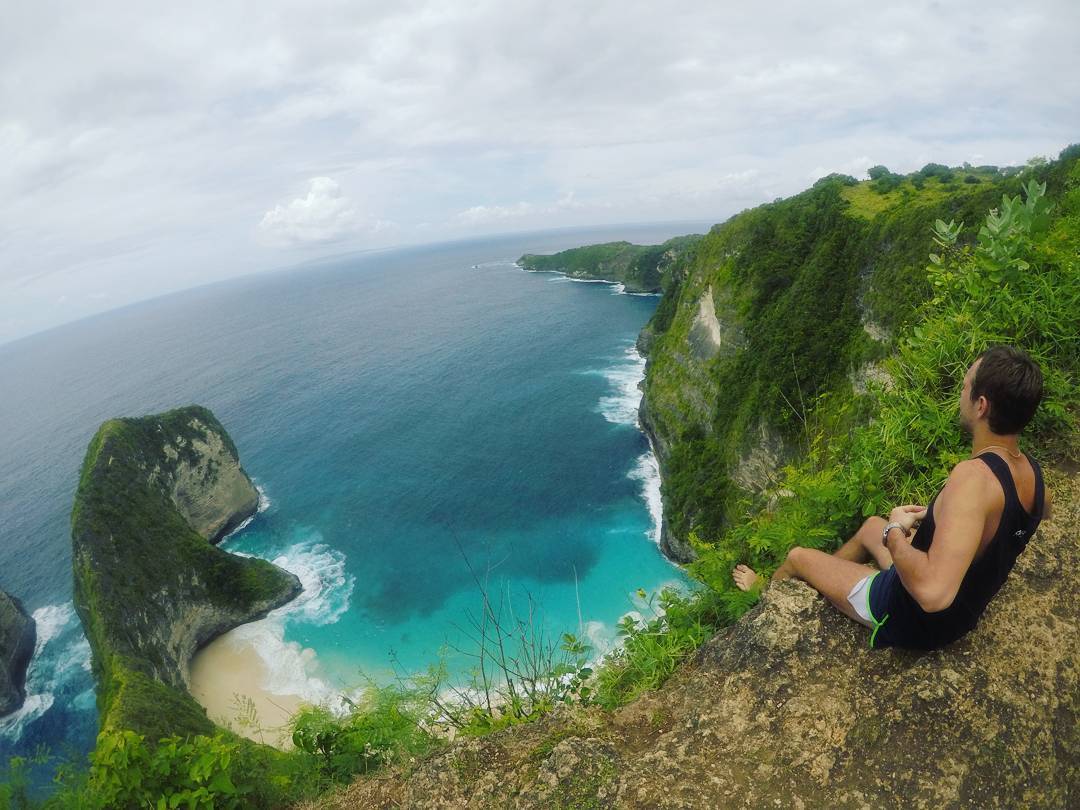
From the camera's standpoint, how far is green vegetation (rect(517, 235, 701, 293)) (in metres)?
137

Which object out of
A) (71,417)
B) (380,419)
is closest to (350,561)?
(380,419)

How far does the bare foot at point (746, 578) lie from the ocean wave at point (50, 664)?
45938mm

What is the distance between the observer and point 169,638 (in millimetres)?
33875

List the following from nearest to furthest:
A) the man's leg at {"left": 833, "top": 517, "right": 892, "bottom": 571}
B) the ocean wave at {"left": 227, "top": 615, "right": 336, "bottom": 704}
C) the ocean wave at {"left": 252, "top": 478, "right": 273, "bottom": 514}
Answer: the man's leg at {"left": 833, "top": 517, "right": 892, "bottom": 571} < the ocean wave at {"left": 227, "top": 615, "right": 336, "bottom": 704} < the ocean wave at {"left": 252, "top": 478, "right": 273, "bottom": 514}

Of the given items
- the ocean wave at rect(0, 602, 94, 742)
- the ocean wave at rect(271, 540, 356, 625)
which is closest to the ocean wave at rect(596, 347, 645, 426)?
the ocean wave at rect(271, 540, 356, 625)

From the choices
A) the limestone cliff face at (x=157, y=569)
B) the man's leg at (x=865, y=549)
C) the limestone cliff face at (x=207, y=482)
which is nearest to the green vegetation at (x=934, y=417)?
the man's leg at (x=865, y=549)

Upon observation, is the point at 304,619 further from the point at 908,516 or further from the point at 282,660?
the point at 908,516

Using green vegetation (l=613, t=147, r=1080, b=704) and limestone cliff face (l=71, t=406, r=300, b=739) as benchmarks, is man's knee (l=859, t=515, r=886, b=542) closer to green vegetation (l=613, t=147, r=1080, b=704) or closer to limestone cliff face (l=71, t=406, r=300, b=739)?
green vegetation (l=613, t=147, r=1080, b=704)

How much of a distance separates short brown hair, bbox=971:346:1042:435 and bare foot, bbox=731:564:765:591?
2.56 m

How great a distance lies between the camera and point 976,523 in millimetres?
3311

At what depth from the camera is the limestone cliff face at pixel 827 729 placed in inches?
137

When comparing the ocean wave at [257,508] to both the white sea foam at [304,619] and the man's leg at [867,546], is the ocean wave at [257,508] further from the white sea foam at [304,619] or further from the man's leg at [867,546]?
the man's leg at [867,546]

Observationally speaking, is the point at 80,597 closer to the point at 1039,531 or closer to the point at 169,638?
the point at 169,638

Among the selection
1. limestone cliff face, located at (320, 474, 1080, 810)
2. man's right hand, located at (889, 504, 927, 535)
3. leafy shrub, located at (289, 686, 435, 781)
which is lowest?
leafy shrub, located at (289, 686, 435, 781)
